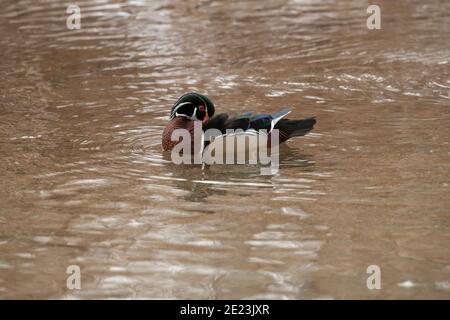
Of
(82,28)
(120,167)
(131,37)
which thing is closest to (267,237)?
(120,167)

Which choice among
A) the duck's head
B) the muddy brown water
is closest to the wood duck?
the duck's head

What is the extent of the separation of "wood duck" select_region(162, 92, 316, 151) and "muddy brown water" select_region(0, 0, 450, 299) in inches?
8.1

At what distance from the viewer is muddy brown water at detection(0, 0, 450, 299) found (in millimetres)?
5984

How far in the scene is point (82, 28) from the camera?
1443 cm

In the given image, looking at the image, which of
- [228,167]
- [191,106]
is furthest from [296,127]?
[191,106]

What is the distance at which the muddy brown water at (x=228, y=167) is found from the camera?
5984 millimetres

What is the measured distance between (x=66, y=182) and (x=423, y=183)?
308 cm

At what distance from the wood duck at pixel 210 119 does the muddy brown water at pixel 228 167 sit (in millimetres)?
205

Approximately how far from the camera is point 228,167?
8.31 m

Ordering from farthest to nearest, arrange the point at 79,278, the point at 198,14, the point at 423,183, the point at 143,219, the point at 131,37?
1. the point at 198,14
2. the point at 131,37
3. the point at 423,183
4. the point at 143,219
5. the point at 79,278

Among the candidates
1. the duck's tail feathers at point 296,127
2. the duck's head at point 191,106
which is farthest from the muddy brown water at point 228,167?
the duck's head at point 191,106

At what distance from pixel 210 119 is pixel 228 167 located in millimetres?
487

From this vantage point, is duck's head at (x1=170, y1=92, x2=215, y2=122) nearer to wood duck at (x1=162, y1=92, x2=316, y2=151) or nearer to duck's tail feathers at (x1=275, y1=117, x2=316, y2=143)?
wood duck at (x1=162, y1=92, x2=316, y2=151)

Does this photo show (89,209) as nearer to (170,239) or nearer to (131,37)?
(170,239)
